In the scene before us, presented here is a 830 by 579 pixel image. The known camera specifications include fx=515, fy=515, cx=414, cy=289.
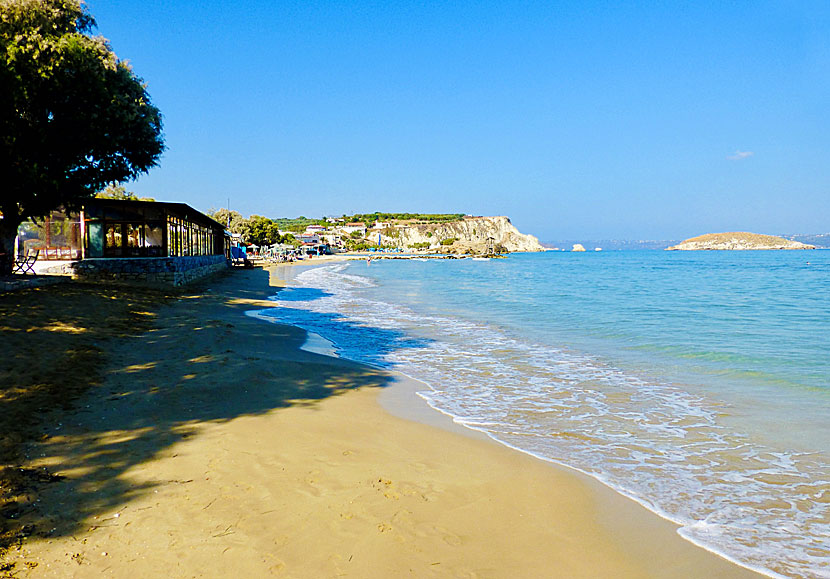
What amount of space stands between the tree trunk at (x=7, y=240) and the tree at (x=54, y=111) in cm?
3

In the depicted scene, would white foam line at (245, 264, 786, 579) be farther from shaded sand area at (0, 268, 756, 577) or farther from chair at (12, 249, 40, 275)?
chair at (12, 249, 40, 275)

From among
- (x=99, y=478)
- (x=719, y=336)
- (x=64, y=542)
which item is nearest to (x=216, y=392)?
(x=99, y=478)

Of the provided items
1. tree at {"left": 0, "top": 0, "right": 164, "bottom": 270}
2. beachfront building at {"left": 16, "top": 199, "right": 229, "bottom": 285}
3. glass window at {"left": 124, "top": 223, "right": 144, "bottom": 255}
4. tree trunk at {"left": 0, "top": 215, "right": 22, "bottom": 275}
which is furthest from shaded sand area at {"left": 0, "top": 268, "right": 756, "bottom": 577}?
glass window at {"left": 124, "top": 223, "right": 144, "bottom": 255}

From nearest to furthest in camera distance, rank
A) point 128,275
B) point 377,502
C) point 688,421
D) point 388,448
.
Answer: point 377,502 < point 388,448 < point 688,421 < point 128,275

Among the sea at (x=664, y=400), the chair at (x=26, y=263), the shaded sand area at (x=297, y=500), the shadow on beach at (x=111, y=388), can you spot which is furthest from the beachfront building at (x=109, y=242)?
the shaded sand area at (x=297, y=500)

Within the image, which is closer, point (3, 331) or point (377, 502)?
point (377, 502)

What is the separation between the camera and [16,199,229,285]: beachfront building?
22.5 meters

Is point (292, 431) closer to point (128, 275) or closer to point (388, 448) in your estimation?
point (388, 448)

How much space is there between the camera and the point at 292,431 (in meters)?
5.93

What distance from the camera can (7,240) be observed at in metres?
17.7

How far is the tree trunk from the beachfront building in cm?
405

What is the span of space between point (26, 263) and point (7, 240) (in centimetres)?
333

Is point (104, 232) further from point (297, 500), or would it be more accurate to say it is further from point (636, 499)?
point (636, 499)

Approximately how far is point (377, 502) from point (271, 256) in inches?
3156
